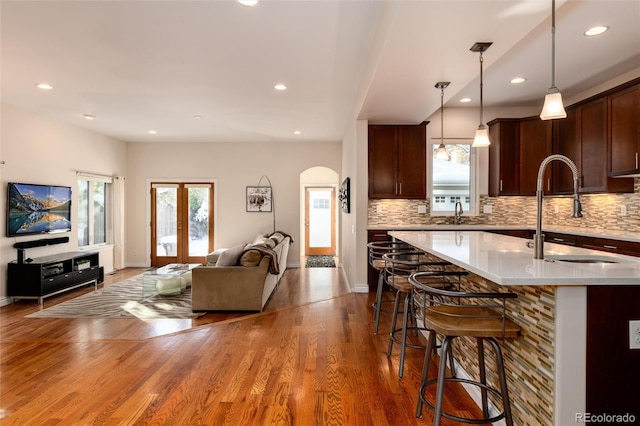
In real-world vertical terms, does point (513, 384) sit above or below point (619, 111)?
below

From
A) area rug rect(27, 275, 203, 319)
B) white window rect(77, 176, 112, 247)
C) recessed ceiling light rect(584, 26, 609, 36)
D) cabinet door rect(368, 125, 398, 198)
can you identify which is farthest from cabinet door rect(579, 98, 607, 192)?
white window rect(77, 176, 112, 247)

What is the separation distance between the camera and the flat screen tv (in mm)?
4965

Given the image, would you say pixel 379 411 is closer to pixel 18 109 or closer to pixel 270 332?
pixel 270 332

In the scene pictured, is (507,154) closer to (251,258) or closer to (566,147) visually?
(566,147)

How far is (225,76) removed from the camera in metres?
4.10

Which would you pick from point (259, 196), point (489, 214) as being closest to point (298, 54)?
point (489, 214)

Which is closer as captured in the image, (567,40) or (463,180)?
(567,40)

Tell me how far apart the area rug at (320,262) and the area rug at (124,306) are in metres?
3.21

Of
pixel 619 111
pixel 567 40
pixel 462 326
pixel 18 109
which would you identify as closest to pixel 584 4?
pixel 567 40

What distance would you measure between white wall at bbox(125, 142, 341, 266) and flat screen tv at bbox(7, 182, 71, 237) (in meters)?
2.05

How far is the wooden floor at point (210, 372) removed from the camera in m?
2.20

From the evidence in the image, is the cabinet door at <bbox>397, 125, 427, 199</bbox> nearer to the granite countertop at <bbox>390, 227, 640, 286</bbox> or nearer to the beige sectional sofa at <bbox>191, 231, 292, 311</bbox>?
the beige sectional sofa at <bbox>191, 231, 292, 311</bbox>

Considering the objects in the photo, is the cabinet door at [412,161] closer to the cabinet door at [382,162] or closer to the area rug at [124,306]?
the cabinet door at [382,162]

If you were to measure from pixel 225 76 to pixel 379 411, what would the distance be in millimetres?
3581
